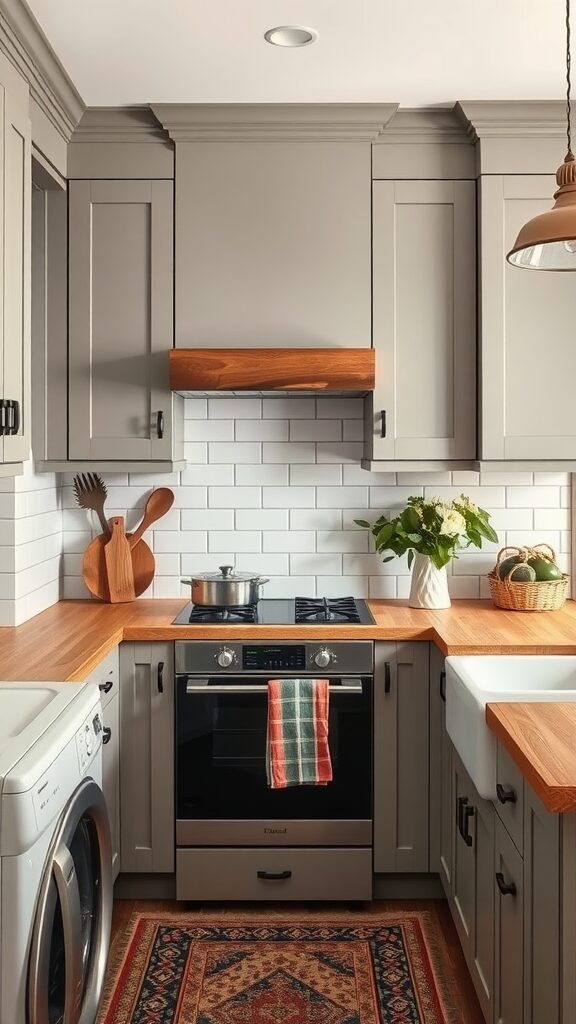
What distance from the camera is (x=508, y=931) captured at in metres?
2.04

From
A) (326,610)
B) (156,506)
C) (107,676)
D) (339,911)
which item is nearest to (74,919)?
(107,676)

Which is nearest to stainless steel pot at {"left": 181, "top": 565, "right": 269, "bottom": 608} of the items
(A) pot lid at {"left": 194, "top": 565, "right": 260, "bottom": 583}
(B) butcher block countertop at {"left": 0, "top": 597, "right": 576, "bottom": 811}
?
(A) pot lid at {"left": 194, "top": 565, "right": 260, "bottom": 583}

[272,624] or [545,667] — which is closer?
[545,667]

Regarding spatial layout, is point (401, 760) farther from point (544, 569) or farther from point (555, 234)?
point (555, 234)

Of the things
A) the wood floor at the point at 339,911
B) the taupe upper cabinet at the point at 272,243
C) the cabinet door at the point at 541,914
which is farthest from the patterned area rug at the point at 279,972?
the taupe upper cabinet at the point at 272,243

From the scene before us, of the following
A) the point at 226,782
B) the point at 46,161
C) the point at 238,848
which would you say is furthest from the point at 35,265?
the point at 238,848

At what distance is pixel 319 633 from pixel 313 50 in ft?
5.75

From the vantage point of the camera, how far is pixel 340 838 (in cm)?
312

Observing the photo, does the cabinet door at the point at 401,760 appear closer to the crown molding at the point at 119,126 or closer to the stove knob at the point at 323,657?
the stove knob at the point at 323,657

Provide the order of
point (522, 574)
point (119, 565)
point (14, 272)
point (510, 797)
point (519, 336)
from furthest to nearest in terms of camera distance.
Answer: point (119, 565), point (522, 574), point (519, 336), point (14, 272), point (510, 797)

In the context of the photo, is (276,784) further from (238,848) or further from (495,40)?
(495,40)

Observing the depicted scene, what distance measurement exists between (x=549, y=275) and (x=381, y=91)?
82 cm

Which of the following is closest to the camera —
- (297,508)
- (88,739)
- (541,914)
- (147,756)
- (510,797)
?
(541,914)

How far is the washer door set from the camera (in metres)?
1.77
